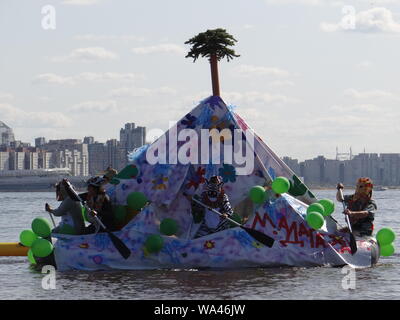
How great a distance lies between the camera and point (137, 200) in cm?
1672

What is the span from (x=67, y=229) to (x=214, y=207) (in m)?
2.39

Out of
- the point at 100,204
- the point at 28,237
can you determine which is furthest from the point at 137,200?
the point at 28,237

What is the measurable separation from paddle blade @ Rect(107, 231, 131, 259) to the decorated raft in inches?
2.8

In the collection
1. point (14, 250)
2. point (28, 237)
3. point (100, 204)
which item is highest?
point (100, 204)

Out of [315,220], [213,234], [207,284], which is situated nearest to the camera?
[207,284]

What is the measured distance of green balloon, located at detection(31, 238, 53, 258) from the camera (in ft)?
53.5

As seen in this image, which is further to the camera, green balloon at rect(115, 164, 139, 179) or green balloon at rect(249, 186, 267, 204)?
green balloon at rect(115, 164, 139, 179)

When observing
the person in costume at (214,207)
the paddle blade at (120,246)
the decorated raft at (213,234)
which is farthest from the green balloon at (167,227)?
the paddle blade at (120,246)

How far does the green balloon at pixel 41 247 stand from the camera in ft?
53.5

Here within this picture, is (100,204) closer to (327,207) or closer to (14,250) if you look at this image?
(14,250)

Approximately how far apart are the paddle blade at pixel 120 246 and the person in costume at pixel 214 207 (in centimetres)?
114

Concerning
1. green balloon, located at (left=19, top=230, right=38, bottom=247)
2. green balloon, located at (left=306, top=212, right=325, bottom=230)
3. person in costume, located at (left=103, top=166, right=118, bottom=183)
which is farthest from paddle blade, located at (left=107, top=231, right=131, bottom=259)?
green balloon, located at (left=306, top=212, right=325, bottom=230)

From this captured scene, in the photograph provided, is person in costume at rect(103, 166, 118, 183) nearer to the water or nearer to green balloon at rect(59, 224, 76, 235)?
green balloon at rect(59, 224, 76, 235)
